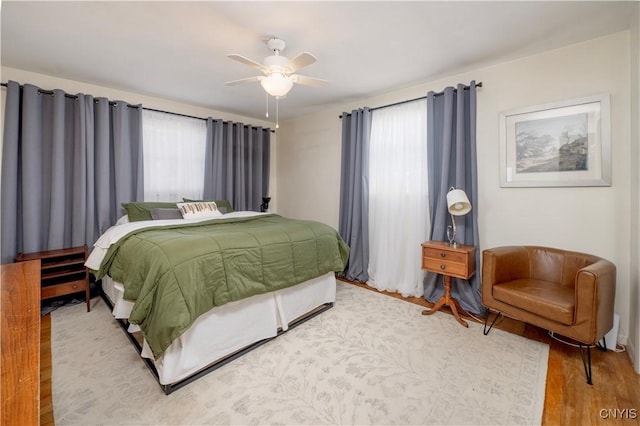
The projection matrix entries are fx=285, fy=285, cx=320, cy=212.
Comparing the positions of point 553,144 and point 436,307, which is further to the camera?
point 436,307

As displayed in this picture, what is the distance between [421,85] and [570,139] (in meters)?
1.55

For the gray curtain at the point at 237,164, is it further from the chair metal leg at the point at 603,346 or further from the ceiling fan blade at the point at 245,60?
the chair metal leg at the point at 603,346

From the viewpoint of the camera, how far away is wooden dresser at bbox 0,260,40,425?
66cm

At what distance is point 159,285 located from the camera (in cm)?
174

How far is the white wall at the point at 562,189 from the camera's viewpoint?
2221 millimetres

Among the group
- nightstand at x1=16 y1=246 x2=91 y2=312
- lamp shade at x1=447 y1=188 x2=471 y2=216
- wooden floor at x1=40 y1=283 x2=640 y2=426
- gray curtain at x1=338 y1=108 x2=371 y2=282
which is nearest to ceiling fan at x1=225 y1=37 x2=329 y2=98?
gray curtain at x1=338 y1=108 x2=371 y2=282

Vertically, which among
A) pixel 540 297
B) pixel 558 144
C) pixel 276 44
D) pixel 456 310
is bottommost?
pixel 456 310

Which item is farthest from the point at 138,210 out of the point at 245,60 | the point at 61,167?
the point at 245,60

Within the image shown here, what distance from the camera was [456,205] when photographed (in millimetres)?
2770

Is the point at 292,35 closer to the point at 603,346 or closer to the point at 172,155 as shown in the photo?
the point at 172,155

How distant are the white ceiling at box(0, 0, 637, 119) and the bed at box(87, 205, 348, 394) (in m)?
1.57

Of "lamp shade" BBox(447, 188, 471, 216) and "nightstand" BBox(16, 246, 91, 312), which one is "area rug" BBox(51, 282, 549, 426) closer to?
"nightstand" BBox(16, 246, 91, 312)

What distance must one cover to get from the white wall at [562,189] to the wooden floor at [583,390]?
0.49 metres

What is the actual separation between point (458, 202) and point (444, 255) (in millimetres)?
524
